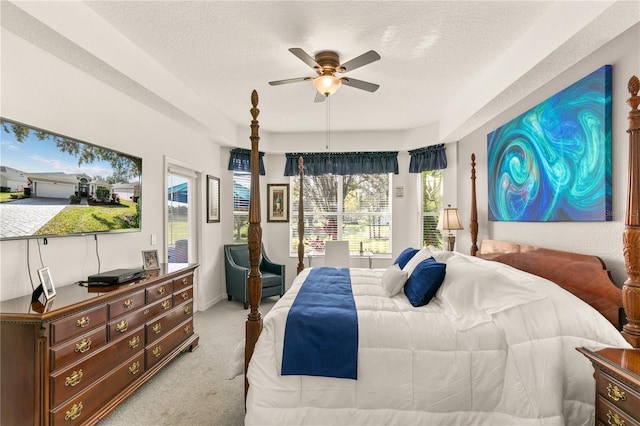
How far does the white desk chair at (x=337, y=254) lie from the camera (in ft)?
15.7

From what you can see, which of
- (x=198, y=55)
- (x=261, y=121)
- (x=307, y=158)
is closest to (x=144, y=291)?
(x=198, y=55)

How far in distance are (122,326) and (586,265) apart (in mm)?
3117

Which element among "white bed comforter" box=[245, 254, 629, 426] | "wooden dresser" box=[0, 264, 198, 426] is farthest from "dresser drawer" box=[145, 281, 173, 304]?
"white bed comforter" box=[245, 254, 629, 426]

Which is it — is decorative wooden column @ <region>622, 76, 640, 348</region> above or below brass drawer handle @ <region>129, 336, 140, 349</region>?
above

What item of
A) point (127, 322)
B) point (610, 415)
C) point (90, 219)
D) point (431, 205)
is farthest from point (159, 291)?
point (431, 205)

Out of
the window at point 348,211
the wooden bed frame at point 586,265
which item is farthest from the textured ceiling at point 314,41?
the window at point 348,211

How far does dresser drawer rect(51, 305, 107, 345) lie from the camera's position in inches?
67.2

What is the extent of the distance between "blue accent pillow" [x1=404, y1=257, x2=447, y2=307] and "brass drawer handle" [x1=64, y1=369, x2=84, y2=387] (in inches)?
83.9

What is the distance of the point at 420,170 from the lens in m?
5.05

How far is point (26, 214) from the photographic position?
195 centimetres

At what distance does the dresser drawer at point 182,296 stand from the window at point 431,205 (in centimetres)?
358

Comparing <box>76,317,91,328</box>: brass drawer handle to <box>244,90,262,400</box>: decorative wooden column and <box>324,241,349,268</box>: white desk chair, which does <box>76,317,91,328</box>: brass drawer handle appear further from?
<box>324,241,349,268</box>: white desk chair

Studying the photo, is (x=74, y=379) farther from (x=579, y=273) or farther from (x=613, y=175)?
(x=613, y=175)

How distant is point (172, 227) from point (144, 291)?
5.24 ft
